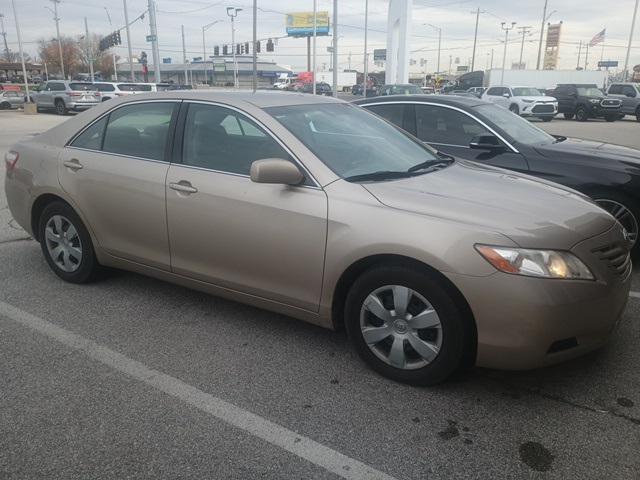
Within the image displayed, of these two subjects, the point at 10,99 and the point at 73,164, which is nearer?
the point at 73,164

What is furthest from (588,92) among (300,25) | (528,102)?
(300,25)

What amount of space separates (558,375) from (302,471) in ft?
5.47

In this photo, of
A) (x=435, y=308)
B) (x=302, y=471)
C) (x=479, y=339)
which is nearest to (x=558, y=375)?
(x=479, y=339)

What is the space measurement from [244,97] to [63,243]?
1.99 m

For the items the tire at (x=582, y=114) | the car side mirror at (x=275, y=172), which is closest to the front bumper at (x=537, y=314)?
the car side mirror at (x=275, y=172)

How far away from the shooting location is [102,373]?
3.20 m

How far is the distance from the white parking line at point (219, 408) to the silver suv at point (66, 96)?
26.8m

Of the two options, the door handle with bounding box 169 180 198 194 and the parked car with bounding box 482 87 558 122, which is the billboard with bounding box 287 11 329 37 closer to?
the parked car with bounding box 482 87 558 122

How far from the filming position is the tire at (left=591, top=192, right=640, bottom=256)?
16.4 ft

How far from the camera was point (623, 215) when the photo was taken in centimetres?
504

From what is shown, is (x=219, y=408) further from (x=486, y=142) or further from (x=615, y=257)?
(x=486, y=142)

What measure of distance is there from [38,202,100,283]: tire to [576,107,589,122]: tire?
98.7 feet

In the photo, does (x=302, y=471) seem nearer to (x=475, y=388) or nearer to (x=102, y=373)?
(x=475, y=388)

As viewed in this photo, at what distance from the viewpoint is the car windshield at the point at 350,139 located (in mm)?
3474
